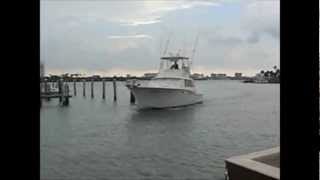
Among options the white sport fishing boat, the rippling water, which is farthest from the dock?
the white sport fishing boat

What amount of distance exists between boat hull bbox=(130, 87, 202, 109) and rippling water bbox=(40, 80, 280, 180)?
0.37 meters

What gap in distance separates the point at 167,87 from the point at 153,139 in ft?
11.8

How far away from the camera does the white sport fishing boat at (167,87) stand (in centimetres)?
1536

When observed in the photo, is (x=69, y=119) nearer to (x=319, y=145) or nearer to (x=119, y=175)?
(x=119, y=175)

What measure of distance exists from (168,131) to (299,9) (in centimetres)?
1312

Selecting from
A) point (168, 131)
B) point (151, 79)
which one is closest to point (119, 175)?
point (168, 131)

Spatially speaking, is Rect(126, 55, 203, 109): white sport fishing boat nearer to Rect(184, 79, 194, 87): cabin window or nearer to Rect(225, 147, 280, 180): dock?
Rect(184, 79, 194, 87): cabin window

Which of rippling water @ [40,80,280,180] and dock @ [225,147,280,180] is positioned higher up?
dock @ [225,147,280,180]

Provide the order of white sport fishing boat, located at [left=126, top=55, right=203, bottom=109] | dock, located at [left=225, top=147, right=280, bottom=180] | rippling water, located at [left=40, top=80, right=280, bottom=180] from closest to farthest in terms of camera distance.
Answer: dock, located at [left=225, top=147, right=280, bottom=180], rippling water, located at [left=40, top=80, right=280, bottom=180], white sport fishing boat, located at [left=126, top=55, right=203, bottom=109]

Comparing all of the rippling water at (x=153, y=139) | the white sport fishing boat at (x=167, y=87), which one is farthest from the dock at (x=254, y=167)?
the white sport fishing boat at (x=167, y=87)

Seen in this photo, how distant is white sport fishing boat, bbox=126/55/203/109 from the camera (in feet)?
50.4
